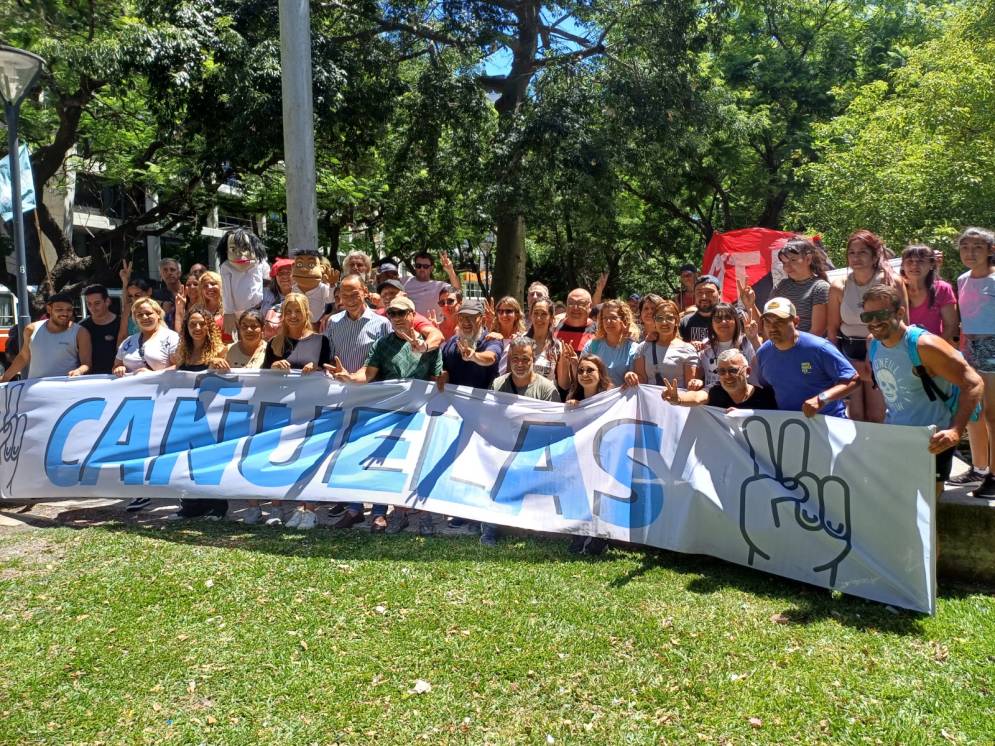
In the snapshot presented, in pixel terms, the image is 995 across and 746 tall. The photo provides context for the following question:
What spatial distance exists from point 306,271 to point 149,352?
155 cm

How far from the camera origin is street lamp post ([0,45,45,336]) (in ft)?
25.7

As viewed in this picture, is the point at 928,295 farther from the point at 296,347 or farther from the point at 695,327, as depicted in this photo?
the point at 296,347

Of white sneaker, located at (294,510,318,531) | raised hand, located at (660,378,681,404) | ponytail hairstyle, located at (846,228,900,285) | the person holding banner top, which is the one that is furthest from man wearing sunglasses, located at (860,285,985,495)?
white sneaker, located at (294,510,318,531)

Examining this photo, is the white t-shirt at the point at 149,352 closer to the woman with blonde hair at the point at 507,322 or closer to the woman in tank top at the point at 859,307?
the woman with blonde hair at the point at 507,322

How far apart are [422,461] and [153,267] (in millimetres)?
34709

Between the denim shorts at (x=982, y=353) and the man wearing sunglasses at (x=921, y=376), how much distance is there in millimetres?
1281

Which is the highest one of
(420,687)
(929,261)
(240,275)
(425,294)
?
(929,261)

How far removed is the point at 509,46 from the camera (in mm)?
13070

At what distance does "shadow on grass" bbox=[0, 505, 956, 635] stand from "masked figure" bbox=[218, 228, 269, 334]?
2033 mm

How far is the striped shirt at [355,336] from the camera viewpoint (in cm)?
628

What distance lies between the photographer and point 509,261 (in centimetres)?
1390

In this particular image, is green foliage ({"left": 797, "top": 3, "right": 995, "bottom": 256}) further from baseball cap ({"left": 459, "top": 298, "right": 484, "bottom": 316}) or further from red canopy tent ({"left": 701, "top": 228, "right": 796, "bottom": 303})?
baseball cap ({"left": 459, "top": 298, "right": 484, "bottom": 316})

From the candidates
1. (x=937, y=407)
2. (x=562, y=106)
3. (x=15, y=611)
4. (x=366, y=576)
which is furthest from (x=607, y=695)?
(x=562, y=106)

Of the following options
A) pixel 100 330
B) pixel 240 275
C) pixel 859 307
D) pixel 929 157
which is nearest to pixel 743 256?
pixel 929 157
